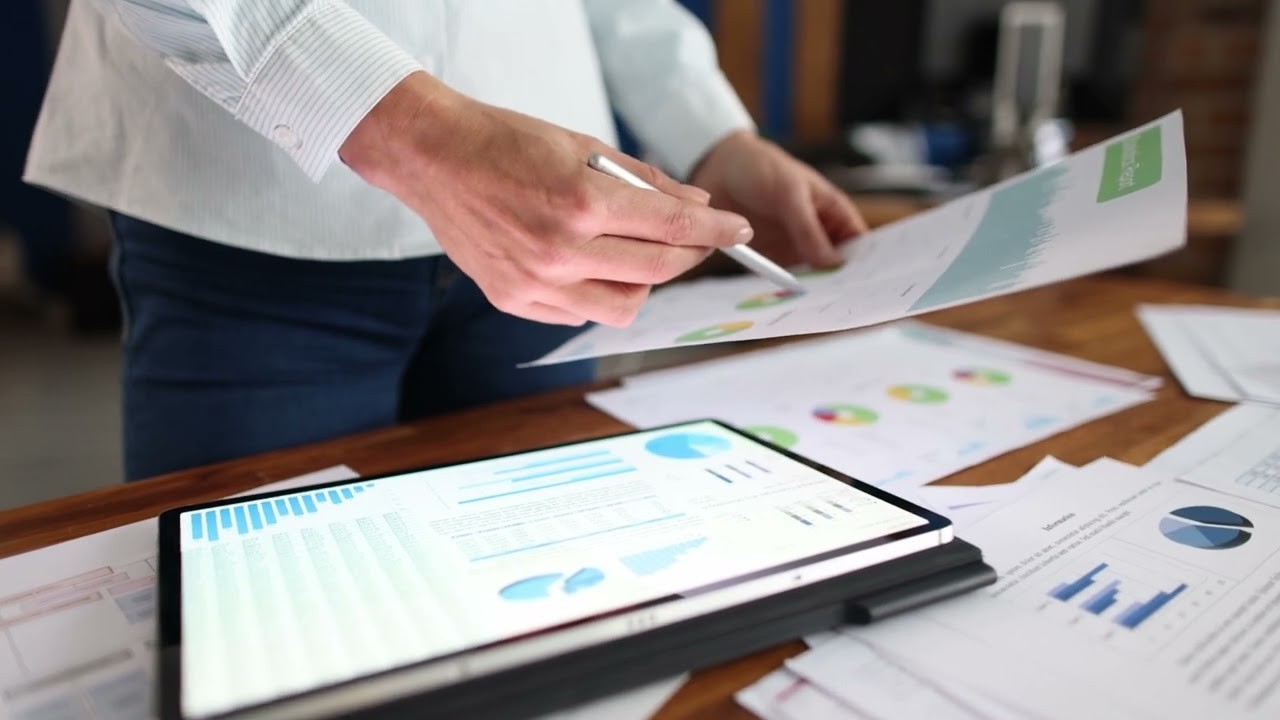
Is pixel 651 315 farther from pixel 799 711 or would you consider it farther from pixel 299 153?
pixel 799 711

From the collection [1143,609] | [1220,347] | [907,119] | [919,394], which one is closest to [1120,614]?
[1143,609]

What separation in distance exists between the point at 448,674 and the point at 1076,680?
234mm

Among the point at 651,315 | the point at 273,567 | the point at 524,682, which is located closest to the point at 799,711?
the point at 524,682

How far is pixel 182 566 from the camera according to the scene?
373 millimetres

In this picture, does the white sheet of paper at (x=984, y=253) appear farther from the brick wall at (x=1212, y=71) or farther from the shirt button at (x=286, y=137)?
the brick wall at (x=1212, y=71)

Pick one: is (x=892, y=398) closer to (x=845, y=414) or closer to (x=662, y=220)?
(x=845, y=414)

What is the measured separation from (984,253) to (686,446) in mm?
214

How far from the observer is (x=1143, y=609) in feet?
1.26

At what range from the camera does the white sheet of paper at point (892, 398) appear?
1.93 feet

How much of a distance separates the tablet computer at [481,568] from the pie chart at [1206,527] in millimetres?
140

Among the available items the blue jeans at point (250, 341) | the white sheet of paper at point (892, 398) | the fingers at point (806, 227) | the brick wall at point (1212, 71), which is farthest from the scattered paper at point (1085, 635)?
the brick wall at point (1212, 71)

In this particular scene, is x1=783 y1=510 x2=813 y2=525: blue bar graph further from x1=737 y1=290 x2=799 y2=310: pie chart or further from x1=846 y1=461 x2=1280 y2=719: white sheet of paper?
x1=737 y1=290 x2=799 y2=310: pie chart

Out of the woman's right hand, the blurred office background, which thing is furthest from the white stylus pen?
the blurred office background

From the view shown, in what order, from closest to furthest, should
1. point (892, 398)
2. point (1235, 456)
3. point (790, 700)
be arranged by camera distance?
point (790, 700) → point (1235, 456) → point (892, 398)
